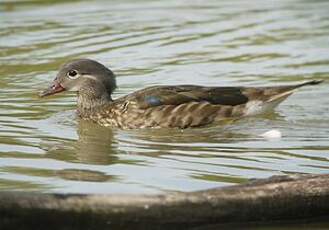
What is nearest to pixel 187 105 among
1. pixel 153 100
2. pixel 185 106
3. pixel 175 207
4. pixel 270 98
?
pixel 185 106

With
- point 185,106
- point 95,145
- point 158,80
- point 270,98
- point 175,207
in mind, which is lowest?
point 158,80

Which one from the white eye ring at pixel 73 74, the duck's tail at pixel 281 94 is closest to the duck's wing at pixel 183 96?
the duck's tail at pixel 281 94

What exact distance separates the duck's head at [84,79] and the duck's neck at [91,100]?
0.01m

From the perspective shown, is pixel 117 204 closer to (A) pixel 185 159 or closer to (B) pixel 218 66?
(A) pixel 185 159

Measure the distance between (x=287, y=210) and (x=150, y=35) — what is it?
10156 millimetres

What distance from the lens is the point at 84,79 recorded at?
12.5m

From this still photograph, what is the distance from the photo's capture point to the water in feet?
30.3

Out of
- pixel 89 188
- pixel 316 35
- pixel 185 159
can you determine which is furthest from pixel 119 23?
pixel 89 188

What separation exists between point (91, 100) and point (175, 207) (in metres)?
5.59

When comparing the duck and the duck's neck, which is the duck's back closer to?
the duck

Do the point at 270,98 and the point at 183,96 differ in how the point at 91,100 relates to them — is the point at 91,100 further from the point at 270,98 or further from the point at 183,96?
the point at 270,98

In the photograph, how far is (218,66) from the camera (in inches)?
585

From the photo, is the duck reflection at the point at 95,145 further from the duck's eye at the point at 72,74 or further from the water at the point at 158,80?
the duck's eye at the point at 72,74

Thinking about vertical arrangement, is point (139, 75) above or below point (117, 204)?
below
